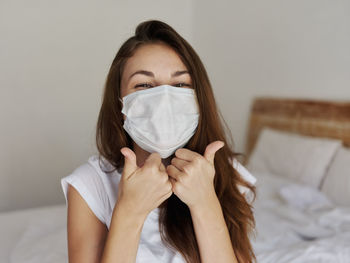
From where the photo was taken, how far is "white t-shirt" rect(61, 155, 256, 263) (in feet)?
2.80

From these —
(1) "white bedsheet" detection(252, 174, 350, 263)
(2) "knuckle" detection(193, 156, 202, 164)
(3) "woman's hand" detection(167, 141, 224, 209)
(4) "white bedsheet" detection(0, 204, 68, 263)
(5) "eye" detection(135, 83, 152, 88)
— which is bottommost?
(4) "white bedsheet" detection(0, 204, 68, 263)

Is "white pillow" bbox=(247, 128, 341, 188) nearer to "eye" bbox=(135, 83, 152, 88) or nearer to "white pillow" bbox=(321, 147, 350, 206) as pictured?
"white pillow" bbox=(321, 147, 350, 206)

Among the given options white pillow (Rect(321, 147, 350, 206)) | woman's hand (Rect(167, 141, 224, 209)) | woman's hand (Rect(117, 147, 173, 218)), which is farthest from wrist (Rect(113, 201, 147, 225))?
white pillow (Rect(321, 147, 350, 206))

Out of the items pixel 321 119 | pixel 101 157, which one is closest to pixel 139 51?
pixel 101 157

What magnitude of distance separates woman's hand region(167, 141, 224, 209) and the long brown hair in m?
0.17

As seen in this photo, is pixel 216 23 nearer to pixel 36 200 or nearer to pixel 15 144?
pixel 15 144

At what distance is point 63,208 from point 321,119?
1722 mm

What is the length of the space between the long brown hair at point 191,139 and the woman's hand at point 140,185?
0.21 m

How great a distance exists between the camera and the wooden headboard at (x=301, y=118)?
1.91m

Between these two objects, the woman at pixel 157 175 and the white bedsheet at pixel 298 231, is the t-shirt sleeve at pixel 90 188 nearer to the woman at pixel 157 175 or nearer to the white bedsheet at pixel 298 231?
the woman at pixel 157 175

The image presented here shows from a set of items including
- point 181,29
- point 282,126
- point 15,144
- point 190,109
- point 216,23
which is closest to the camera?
point 190,109

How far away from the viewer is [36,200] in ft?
8.83

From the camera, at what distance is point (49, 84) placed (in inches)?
103

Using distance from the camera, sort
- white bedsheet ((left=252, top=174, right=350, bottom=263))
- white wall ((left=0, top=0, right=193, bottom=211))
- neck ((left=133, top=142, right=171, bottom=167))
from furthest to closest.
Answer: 1. white wall ((left=0, top=0, right=193, bottom=211))
2. white bedsheet ((left=252, top=174, right=350, bottom=263))
3. neck ((left=133, top=142, right=171, bottom=167))
